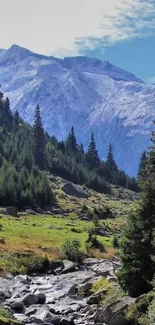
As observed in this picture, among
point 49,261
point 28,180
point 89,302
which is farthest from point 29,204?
point 89,302

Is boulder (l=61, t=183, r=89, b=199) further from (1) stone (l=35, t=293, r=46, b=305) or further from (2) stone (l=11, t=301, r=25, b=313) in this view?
(2) stone (l=11, t=301, r=25, b=313)

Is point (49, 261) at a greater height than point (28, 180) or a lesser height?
lesser

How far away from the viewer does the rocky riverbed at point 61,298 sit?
37.1 m

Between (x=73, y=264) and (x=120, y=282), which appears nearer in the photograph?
(x=120, y=282)

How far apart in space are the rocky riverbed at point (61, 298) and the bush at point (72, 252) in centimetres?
387

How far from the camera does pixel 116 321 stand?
35875 mm

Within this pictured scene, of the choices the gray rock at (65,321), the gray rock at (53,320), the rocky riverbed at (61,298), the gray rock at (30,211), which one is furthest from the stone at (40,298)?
the gray rock at (30,211)

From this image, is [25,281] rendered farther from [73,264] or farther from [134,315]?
[134,315]

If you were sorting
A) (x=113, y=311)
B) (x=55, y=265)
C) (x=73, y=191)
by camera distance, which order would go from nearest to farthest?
1. (x=113, y=311)
2. (x=55, y=265)
3. (x=73, y=191)

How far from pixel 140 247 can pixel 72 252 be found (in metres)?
26.9

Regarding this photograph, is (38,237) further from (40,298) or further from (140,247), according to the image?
(140,247)

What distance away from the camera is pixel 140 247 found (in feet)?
134

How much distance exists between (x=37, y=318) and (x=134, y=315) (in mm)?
7433

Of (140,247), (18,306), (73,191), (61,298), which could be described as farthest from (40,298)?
(73,191)
